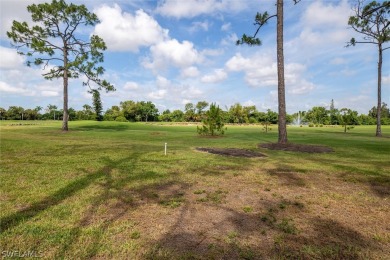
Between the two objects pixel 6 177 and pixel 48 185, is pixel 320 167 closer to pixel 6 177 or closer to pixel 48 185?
pixel 48 185

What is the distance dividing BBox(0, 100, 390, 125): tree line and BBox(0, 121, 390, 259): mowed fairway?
83483 millimetres

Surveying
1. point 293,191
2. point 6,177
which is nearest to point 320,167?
point 293,191

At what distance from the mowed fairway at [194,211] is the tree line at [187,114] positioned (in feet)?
274

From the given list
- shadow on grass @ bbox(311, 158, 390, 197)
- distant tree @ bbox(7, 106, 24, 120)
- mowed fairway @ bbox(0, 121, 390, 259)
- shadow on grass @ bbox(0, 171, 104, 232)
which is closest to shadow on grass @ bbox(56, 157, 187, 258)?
mowed fairway @ bbox(0, 121, 390, 259)

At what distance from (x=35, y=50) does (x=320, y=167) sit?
1069 inches

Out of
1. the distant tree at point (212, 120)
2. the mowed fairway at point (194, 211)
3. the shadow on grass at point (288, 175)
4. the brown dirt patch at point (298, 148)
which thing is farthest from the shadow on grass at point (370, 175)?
the distant tree at point (212, 120)

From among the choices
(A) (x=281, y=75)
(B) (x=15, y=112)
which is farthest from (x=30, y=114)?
(A) (x=281, y=75)

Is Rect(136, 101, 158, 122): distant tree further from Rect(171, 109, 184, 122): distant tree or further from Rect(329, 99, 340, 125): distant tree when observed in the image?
Rect(329, 99, 340, 125): distant tree

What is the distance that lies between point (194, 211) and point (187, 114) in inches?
4409

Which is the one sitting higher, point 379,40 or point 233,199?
point 379,40

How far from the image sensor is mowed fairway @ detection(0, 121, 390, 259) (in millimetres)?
3764

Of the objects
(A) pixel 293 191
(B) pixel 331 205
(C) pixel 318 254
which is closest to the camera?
(C) pixel 318 254

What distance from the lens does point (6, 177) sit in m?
7.36

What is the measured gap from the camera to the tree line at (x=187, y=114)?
316ft
